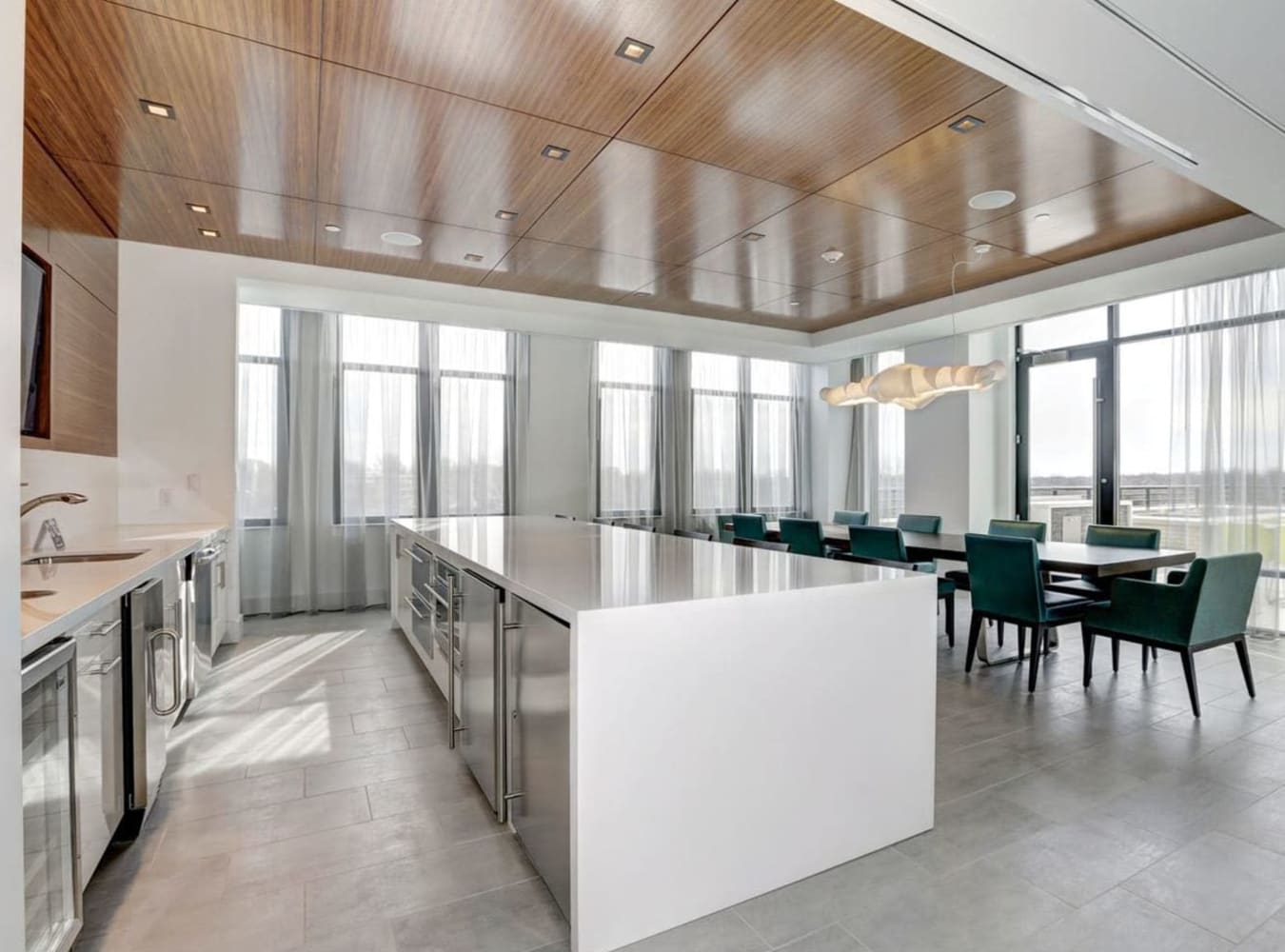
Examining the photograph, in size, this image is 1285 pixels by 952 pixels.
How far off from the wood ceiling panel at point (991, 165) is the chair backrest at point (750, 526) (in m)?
2.90

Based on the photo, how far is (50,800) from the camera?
1.52 metres

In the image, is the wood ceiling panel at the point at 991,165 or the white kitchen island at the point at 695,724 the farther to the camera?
the wood ceiling panel at the point at 991,165

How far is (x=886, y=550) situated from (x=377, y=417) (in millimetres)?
4588

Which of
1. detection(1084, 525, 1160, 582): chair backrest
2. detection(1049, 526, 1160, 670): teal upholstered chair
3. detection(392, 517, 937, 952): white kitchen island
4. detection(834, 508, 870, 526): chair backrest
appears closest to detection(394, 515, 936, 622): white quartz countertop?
detection(392, 517, 937, 952): white kitchen island

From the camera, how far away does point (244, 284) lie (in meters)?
5.19

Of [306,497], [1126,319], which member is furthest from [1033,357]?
[306,497]

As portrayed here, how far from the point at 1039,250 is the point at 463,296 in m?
4.47

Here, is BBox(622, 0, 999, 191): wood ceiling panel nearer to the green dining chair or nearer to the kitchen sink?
the kitchen sink

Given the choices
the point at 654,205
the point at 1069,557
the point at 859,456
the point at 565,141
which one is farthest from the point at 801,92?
the point at 859,456

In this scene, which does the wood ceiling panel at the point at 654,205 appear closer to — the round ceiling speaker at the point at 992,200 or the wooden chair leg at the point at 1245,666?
the round ceiling speaker at the point at 992,200

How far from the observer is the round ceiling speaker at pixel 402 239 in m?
4.50

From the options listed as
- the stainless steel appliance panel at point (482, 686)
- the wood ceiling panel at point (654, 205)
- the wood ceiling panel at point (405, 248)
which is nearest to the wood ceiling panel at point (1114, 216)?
the wood ceiling panel at point (654, 205)

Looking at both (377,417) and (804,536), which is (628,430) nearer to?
(377,417)

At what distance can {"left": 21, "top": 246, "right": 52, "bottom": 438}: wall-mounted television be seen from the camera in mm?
2811
